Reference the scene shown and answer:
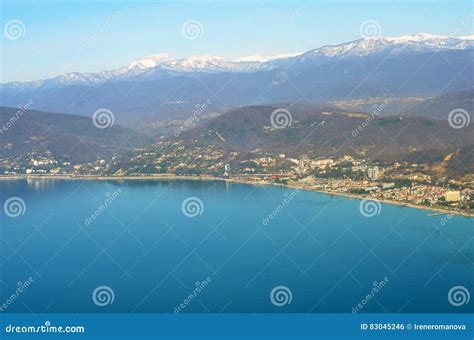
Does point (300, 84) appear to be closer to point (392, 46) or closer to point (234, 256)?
point (392, 46)

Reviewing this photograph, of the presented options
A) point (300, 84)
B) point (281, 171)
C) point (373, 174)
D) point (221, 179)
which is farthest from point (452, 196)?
point (300, 84)

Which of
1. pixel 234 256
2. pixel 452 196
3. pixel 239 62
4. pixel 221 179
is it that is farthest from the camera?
pixel 239 62

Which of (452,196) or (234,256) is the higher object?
(452,196)

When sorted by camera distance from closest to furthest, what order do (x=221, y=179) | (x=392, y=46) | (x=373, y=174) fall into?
(x=373, y=174), (x=221, y=179), (x=392, y=46)

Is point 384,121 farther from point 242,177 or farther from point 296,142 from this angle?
point 242,177

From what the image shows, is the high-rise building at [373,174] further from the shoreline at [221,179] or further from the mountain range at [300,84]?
the mountain range at [300,84]

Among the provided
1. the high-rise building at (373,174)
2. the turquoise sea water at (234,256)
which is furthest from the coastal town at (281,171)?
the turquoise sea water at (234,256)
